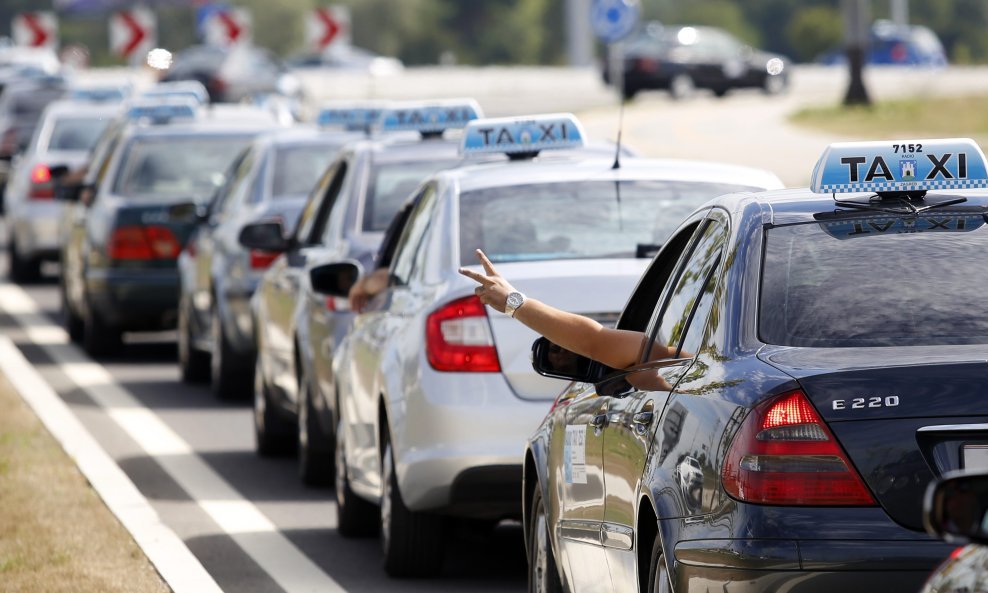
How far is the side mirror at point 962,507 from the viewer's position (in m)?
3.29

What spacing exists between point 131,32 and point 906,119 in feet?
41.8

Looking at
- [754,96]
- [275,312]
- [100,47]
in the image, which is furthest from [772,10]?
[275,312]

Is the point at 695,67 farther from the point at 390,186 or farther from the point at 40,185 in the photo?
the point at 390,186

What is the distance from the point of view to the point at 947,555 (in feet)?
15.1

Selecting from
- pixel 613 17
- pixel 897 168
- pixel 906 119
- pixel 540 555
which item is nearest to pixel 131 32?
pixel 906 119

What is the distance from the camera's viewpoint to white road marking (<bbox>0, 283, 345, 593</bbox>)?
350 inches

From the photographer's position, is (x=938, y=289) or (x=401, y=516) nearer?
(x=938, y=289)

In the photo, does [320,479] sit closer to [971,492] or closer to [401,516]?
[401,516]

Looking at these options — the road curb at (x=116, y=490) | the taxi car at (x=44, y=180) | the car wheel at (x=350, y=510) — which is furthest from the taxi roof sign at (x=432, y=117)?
the taxi car at (x=44, y=180)

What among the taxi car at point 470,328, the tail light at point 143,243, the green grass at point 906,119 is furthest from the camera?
the green grass at point 906,119

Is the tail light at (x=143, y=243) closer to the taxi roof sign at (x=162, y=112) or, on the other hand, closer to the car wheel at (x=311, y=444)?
the taxi roof sign at (x=162, y=112)

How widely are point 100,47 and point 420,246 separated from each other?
380 ft

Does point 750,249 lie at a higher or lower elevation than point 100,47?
higher

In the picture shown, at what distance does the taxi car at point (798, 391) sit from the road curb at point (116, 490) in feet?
8.11
